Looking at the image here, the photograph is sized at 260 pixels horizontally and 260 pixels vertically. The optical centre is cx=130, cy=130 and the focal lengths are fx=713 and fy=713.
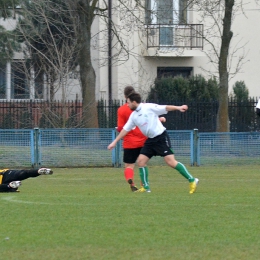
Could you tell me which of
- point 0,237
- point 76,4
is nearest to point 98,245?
point 0,237

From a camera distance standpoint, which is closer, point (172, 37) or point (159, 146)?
point (159, 146)

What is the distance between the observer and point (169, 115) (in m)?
28.0

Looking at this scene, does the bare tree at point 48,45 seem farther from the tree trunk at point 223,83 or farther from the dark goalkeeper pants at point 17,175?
the dark goalkeeper pants at point 17,175

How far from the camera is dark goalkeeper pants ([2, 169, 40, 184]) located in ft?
38.5

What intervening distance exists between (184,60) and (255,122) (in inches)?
227

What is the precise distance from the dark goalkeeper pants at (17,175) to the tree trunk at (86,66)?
1390 centimetres

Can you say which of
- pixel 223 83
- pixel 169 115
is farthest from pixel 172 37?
pixel 223 83

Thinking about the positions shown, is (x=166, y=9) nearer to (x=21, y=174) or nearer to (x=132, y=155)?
(x=132, y=155)

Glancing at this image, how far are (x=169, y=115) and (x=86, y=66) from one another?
400 centimetres

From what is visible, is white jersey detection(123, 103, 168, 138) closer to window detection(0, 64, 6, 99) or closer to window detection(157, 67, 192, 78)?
window detection(0, 64, 6, 99)

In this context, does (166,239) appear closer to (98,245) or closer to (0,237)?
(98,245)

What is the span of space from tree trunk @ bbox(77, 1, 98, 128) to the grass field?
1228cm

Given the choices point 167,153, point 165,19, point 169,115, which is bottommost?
point 167,153

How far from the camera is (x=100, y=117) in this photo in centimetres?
2747
